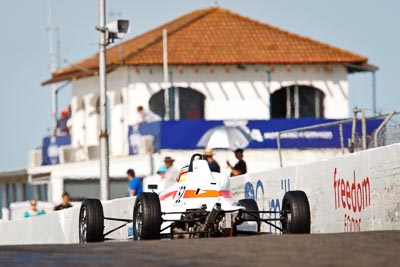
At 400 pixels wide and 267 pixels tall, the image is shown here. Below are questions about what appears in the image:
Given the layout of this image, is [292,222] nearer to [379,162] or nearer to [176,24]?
[379,162]

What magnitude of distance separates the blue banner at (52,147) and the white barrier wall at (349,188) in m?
32.9

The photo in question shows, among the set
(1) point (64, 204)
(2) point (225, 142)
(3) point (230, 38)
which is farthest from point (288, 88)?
(1) point (64, 204)

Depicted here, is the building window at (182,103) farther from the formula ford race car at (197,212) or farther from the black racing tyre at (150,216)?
the black racing tyre at (150,216)

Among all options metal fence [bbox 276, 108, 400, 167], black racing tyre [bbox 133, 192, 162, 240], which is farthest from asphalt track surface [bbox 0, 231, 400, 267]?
metal fence [bbox 276, 108, 400, 167]

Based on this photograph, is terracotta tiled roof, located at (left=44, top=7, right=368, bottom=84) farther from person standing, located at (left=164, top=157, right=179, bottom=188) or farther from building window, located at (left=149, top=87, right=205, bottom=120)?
person standing, located at (left=164, top=157, right=179, bottom=188)

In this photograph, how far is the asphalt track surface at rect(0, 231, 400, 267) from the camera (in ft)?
40.0

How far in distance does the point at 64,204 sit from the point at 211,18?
101 feet

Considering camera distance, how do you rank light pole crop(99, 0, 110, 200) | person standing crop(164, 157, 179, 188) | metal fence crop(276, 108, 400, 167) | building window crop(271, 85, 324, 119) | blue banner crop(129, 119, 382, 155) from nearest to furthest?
metal fence crop(276, 108, 400, 167) < person standing crop(164, 157, 179, 188) < light pole crop(99, 0, 110, 200) < blue banner crop(129, 119, 382, 155) < building window crop(271, 85, 324, 119)

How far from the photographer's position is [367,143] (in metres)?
25.4

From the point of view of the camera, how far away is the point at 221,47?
59.8 metres

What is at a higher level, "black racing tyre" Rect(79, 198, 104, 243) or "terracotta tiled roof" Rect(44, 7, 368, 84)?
"terracotta tiled roof" Rect(44, 7, 368, 84)

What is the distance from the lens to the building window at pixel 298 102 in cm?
5909

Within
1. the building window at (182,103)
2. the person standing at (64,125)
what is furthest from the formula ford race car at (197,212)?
the person standing at (64,125)

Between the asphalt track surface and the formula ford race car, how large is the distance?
249 cm
